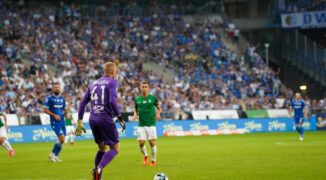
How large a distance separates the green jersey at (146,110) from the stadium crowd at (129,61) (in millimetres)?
18629

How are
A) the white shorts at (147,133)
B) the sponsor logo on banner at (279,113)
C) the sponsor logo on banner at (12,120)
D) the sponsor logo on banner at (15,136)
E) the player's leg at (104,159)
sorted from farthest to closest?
1. the sponsor logo on banner at (279,113)
2. the sponsor logo on banner at (12,120)
3. the sponsor logo on banner at (15,136)
4. the white shorts at (147,133)
5. the player's leg at (104,159)

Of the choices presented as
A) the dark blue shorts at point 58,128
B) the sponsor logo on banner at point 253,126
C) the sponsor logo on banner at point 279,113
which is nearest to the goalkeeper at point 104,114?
the dark blue shorts at point 58,128

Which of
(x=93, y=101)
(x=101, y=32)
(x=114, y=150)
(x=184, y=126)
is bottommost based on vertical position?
(x=184, y=126)

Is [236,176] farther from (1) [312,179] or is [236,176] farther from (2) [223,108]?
(2) [223,108]

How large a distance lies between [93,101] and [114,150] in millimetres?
1205

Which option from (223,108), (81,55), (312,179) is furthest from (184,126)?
(312,179)

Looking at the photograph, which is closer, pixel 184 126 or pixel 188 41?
pixel 184 126

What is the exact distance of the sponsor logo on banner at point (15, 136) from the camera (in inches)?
1330

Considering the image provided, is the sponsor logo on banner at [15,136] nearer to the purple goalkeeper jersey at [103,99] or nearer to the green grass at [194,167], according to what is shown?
the green grass at [194,167]

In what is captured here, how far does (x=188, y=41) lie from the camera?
51062 millimetres

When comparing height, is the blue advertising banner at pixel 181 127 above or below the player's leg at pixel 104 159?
below

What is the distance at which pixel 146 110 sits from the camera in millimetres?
18109

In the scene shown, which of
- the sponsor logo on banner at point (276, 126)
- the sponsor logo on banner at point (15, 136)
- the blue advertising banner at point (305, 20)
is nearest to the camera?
the sponsor logo on banner at point (15, 136)

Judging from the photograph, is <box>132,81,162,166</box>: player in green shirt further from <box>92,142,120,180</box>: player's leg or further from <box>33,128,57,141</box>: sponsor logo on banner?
<box>33,128,57,141</box>: sponsor logo on banner
